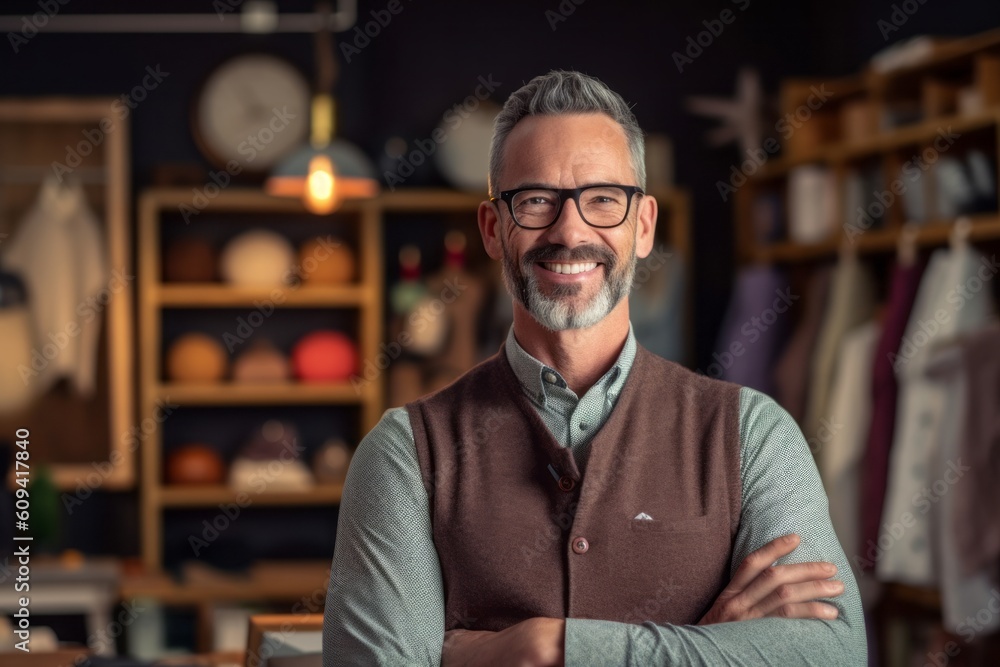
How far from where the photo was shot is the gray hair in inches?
62.4

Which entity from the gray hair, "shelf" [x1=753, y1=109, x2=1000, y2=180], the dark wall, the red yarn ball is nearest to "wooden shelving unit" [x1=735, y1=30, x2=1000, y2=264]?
"shelf" [x1=753, y1=109, x2=1000, y2=180]

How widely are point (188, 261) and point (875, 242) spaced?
255 cm

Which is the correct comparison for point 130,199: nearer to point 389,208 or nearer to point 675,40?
point 389,208

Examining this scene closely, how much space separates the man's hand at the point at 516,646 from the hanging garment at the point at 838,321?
305 centimetres

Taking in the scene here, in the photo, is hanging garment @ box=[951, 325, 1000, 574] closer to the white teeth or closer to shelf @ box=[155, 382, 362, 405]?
the white teeth

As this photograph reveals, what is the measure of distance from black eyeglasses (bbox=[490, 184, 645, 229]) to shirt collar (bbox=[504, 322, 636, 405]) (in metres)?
0.16

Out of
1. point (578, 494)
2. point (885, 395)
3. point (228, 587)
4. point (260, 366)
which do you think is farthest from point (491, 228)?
point (260, 366)

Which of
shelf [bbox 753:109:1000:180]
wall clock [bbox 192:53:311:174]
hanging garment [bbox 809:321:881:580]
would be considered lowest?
hanging garment [bbox 809:321:881:580]

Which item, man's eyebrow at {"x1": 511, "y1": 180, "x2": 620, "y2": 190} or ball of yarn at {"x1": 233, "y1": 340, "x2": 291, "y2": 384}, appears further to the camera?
ball of yarn at {"x1": 233, "y1": 340, "x2": 291, "y2": 384}

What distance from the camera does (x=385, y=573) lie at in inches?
58.9

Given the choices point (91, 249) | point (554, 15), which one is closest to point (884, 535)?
point (554, 15)

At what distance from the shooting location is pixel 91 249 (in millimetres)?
5250

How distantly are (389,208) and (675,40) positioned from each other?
1.44 metres

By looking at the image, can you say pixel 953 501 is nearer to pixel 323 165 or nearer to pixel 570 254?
pixel 323 165
